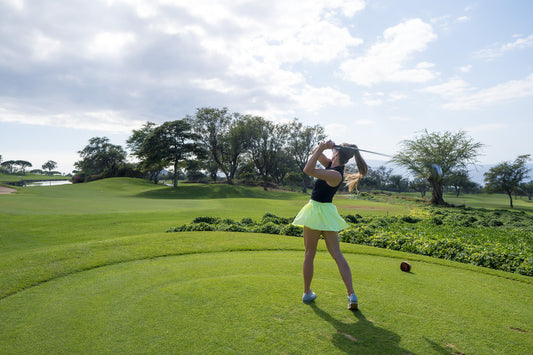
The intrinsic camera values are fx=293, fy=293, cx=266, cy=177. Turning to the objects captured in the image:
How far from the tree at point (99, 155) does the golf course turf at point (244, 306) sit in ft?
313

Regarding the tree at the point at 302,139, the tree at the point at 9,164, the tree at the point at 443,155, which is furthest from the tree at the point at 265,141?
the tree at the point at 9,164

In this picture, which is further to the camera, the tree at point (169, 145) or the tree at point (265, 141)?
the tree at point (265, 141)

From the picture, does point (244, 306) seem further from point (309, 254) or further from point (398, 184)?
point (398, 184)

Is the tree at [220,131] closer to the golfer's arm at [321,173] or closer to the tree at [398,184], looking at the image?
the golfer's arm at [321,173]

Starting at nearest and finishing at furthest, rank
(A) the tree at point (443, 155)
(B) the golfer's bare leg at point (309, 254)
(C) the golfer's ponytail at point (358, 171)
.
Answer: (B) the golfer's bare leg at point (309, 254)
(C) the golfer's ponytail at point (358, 171)
(A) the tree at point (443, 155)

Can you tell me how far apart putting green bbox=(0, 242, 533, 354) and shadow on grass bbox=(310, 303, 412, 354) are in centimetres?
1

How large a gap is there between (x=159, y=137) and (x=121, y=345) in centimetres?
5509

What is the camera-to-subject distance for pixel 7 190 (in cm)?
3453

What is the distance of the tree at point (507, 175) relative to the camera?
1651 inches

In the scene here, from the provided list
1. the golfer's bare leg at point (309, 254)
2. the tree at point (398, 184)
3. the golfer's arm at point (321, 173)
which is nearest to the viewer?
the golfer's arm at point (321, 173)

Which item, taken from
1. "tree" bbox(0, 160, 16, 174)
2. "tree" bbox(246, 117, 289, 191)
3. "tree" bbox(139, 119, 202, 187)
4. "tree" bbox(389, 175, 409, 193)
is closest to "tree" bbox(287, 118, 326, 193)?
"tree" bbox(246, 117, 289, 191)

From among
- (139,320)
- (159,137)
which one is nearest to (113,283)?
(139,320)

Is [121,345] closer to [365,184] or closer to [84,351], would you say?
[84,351]

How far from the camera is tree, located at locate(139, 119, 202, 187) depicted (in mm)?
53250
